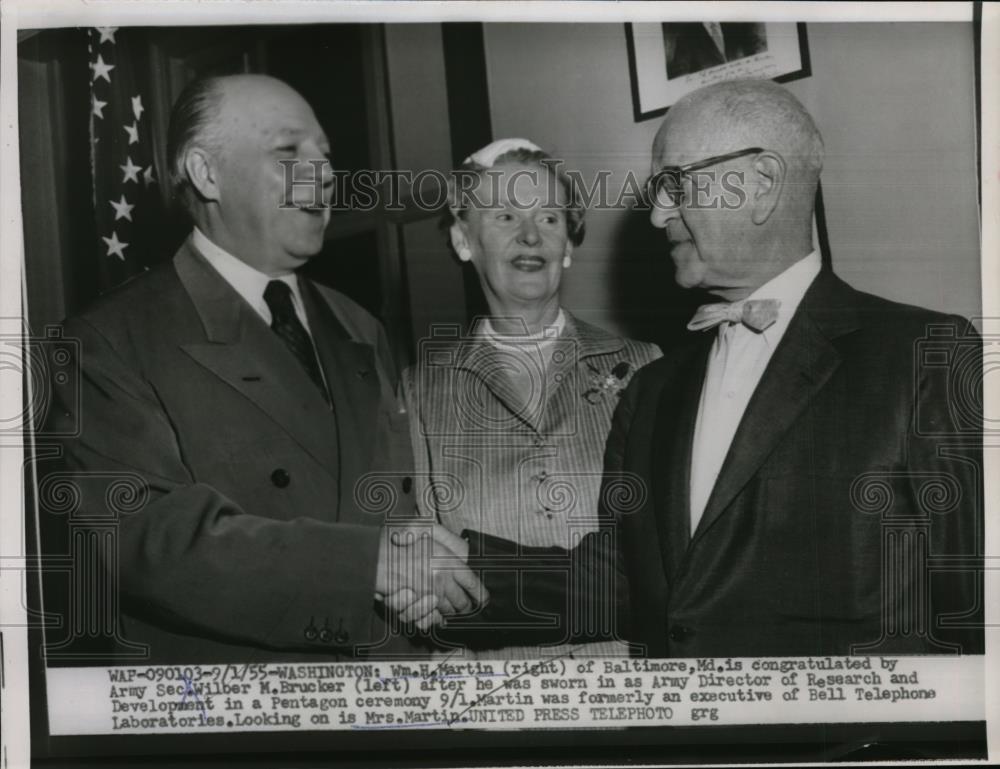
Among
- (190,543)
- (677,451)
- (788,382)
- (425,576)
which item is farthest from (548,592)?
(190,543)

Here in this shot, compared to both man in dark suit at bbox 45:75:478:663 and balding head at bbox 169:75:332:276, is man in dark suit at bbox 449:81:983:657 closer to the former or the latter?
man in dark suit at bbox 45:75:478:663

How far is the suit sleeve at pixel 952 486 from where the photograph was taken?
2.88m

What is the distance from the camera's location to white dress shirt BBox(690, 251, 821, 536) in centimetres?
288

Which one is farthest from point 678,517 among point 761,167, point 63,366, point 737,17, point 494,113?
point 63,366

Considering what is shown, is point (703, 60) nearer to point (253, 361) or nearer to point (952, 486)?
point (952, 486)

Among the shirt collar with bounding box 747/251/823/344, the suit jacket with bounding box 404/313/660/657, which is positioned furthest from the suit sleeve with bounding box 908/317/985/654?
the suit jacket with bounding box 404/313/660/657

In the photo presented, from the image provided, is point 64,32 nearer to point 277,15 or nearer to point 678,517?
point 277,15

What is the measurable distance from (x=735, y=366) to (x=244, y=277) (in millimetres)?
1383

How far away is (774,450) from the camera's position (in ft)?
9.34

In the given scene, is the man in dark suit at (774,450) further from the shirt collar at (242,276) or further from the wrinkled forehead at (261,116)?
the wrinkled forehead at (261,116)

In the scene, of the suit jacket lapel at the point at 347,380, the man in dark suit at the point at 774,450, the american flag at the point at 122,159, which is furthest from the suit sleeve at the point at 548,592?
the american flag at the point at 122,159

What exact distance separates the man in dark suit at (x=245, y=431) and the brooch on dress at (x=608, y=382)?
53 cm

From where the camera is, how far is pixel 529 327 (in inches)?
115

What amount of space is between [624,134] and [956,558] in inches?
58.6
